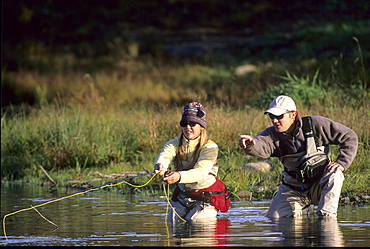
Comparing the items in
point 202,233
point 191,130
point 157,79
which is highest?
point 157,79

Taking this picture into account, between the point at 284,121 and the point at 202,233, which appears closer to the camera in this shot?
the point at 202,233

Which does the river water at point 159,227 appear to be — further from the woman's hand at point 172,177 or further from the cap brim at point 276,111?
the cap brim at point 276,111

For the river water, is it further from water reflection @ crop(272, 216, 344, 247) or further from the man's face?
the man's face

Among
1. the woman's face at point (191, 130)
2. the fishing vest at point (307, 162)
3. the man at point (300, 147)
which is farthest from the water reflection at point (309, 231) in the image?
the woman's face at point (191, 130)

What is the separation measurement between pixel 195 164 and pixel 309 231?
4.60 ft

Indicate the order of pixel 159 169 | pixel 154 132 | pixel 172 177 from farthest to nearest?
pixel 154 132
pixel 159 169
pixel 172 177

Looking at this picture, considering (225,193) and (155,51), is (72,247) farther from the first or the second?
(155,51)

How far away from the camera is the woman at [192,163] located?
742 centimetres

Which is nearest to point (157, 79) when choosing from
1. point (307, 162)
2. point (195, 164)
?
point (195, 164)

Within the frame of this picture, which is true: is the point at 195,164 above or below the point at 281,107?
below

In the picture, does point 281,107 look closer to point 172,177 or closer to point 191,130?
point 191,130

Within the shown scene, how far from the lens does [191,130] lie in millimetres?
7578

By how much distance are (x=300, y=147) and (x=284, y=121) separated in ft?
1.02

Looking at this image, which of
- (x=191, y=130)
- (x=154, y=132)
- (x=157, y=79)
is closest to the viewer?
(x=191, y=130)
